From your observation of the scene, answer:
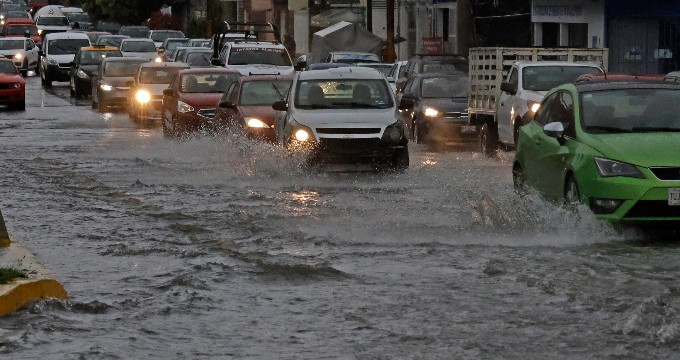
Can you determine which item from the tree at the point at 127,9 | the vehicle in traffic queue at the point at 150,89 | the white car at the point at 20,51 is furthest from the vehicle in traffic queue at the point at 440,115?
the tree at the point at 127,9

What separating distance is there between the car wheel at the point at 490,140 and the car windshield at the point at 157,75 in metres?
12.0

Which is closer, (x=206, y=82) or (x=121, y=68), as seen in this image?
(x=206, y=82)

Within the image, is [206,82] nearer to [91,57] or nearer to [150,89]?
[150,89]

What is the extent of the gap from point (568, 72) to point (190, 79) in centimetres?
912

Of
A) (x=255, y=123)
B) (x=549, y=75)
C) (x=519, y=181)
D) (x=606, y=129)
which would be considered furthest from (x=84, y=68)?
(x=606, y=129)

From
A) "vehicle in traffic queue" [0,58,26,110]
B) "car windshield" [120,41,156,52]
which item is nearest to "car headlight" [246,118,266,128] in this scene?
"vehicle in traffic queue" [0,58,26,110]

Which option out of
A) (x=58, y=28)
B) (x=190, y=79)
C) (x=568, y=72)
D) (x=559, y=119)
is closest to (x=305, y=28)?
(x=58, y=28)

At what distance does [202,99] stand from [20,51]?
39.3 m

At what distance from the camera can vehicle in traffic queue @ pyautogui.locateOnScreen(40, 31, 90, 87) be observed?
5925 cm

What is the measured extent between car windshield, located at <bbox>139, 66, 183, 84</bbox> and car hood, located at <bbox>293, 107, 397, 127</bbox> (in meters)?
15.5

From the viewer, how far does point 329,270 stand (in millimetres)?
12102

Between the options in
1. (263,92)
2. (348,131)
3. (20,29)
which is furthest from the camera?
(20,29)

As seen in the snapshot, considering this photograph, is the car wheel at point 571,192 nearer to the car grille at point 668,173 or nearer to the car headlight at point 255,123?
the car grille at point 668,173

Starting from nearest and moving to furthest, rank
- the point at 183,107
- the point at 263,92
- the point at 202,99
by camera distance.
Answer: the point at 263,92
the point at 183,107
the point at 202,99
